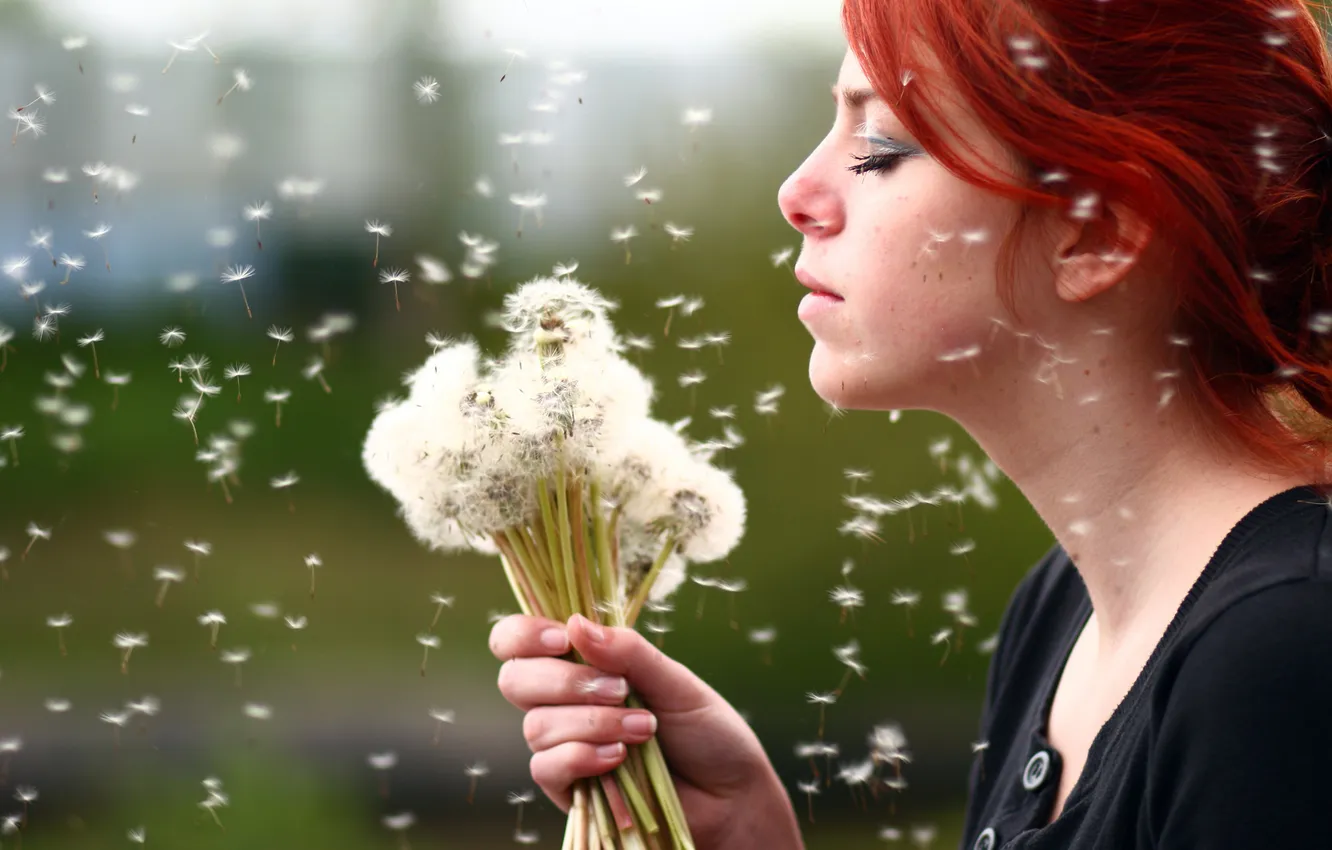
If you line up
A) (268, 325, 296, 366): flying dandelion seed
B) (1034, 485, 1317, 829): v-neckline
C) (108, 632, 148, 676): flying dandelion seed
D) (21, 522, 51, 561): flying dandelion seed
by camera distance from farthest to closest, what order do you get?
(108, 632, 148, 676): flying dandelion seed < (21, 522, 51, 561): flying dandelion seed < (268, 325, 296, 366): flying dandelion seed < (1034, 485, 1317, 829): v-neckline

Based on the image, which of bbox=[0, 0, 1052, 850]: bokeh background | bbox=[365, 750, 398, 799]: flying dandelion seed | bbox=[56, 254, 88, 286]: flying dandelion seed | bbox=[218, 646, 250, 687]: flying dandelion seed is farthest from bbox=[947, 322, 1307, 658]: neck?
bbox=[218, 646, 250, 687]: flying dandelion seed

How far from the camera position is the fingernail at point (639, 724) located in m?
0.65

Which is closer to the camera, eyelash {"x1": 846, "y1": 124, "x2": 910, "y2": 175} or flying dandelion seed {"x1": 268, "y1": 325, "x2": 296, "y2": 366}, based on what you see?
eyelash {"x1": 846, "y1": 124, "x2": 910, "y2": 175}

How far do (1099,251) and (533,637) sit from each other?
14.9 inches

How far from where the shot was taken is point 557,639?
0.65 m

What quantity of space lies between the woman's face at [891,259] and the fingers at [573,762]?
0.24 meters

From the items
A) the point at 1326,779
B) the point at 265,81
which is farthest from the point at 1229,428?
the point at 265,81

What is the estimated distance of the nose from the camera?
0.61 m

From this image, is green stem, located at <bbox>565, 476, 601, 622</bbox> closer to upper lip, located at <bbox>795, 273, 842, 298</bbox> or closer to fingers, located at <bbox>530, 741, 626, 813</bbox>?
fingers, located at <bbox>530, 741, 626, 813</bbox>

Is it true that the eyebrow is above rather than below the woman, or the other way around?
above

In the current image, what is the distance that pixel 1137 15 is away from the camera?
0.57 meters

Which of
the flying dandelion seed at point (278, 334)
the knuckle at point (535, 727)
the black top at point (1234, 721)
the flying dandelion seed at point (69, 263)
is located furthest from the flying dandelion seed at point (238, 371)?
the black top at point (1234, 721)

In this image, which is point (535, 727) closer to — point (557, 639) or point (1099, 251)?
point (557, 639)

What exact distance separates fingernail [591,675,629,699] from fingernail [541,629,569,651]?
28 millimetres
